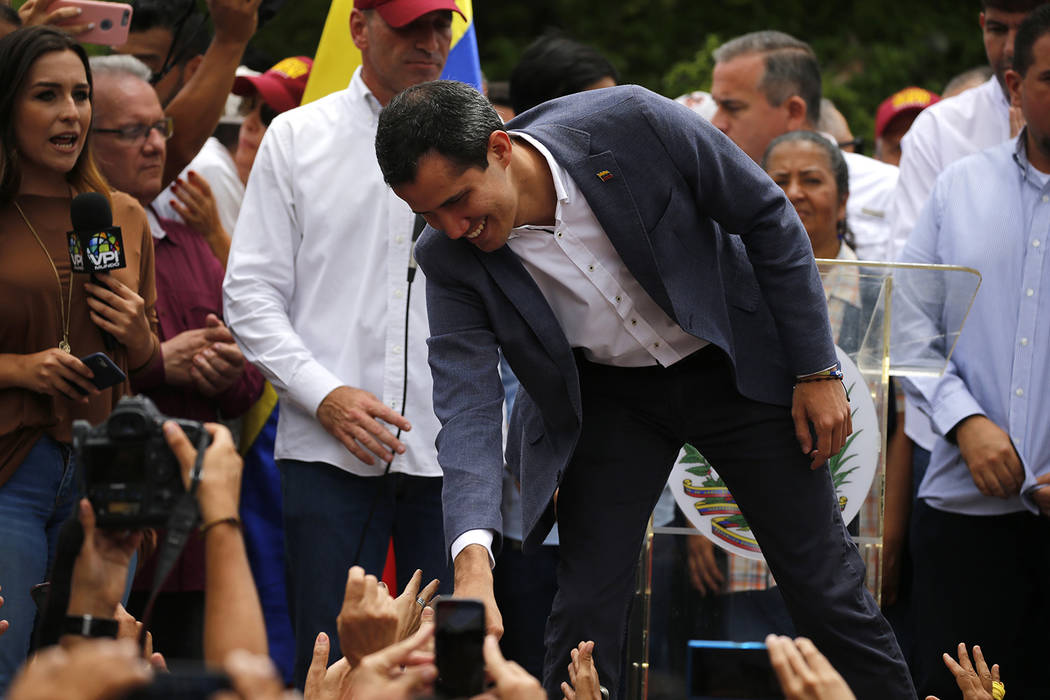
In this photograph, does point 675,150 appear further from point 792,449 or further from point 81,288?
point 81,288

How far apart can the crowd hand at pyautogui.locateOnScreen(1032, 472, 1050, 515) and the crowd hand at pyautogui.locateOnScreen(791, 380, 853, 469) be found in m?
1.21

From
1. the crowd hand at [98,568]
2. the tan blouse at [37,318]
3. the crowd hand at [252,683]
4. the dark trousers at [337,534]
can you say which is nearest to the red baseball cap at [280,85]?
the tan blouse at [37,318]

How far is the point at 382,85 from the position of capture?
4.92 metres

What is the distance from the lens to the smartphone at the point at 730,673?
4.83 metres

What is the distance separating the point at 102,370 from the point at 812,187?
2751mm

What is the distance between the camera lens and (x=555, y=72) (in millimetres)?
6137

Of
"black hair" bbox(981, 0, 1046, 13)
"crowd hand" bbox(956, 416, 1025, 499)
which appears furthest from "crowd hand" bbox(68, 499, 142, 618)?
"black hair" bbox(981, 0, 1046, 13)

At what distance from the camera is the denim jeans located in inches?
155

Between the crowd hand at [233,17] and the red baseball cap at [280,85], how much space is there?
0.57 m

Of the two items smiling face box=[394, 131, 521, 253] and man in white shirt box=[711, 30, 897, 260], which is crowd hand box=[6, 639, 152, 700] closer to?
smiling face box=[394, 131, 521, 253]

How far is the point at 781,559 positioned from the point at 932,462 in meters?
1.41

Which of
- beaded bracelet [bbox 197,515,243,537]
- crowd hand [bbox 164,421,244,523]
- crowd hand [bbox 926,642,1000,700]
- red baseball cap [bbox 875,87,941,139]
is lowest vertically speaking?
crowd hand [bbox 926,642,1000,700]

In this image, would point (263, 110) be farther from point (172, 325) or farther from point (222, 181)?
point (172, 325)

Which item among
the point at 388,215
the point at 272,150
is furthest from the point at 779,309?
the point at 272,150
